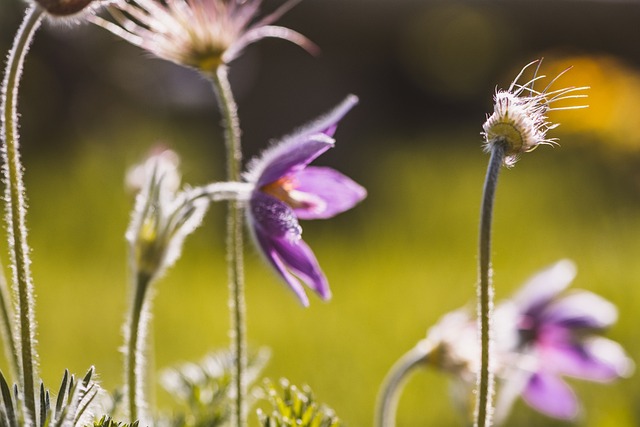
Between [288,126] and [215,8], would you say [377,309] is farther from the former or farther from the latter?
[288,126]

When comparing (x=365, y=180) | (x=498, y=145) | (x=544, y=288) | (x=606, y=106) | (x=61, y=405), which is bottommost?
(x=61, y=405)

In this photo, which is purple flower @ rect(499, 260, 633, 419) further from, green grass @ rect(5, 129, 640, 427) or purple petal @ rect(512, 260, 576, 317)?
green grass @ rect(5, 129, 640, 427)

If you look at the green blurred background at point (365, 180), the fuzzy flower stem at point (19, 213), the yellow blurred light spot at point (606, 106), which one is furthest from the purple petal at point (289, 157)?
the yellow blurred light spot at point (606, 106)

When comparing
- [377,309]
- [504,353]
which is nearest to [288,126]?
[377,309]

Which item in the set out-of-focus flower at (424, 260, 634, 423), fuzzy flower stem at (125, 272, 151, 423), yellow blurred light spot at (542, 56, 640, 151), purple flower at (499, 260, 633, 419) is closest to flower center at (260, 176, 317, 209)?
fuzzy flower stem at (125, 272, 151, 423)

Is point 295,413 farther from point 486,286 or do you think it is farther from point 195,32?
point 195,32

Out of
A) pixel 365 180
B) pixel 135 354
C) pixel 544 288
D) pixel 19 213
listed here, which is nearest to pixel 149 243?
pixel 135 354

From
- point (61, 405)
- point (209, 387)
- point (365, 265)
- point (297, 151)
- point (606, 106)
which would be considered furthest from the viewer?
point (606, 106)
